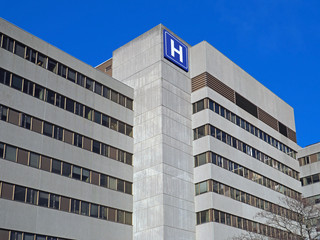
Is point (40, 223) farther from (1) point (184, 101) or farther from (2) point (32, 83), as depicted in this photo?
(1) point (184, 101)

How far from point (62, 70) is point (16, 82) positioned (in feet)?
20.8

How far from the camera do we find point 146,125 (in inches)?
2264

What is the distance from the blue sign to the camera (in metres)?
60.3

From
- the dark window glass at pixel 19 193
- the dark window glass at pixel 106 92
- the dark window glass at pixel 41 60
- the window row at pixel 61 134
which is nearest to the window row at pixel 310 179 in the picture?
the window row at pixel 61 134

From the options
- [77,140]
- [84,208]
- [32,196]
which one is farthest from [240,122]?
[32,196]

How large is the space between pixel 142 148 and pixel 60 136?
34.7 ft

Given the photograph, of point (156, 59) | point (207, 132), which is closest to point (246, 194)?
point (207, 132)

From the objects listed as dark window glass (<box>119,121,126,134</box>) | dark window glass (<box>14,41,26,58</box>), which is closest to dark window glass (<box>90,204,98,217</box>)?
dark window glass (<box>119,121,126,134</box>)

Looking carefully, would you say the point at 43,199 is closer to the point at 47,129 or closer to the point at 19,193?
the point at 19,193

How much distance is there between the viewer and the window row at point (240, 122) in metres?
60.2

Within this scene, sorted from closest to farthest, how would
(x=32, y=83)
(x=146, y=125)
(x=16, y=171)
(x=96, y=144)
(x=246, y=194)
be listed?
(x=16, y=171) → (x=32, y=83) → (x=96, y=144) → (x=146, y=125) → (x=246, y=194)

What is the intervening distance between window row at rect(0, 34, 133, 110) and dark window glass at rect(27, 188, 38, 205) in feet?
43.2

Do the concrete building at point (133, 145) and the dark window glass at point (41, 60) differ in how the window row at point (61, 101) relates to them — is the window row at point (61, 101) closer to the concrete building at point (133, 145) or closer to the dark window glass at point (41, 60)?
the concrete building at point (133, 145)

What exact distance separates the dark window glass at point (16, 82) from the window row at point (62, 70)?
2545mm
